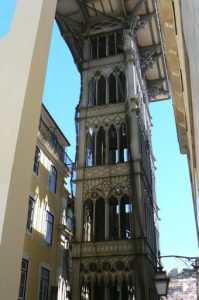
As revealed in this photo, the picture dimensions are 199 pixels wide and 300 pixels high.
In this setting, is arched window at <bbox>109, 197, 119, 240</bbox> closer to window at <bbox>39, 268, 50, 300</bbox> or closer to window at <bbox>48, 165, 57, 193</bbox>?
window at <bbox>48, 165, 57, 193</bbox>

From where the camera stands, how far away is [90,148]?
72.0 ft

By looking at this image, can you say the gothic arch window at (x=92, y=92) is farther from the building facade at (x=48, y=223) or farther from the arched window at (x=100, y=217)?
the arched window at (x=100, y=217)

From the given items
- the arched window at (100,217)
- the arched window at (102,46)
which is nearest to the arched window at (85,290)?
the arched window at (100,217)

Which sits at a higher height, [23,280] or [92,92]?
[92,92]

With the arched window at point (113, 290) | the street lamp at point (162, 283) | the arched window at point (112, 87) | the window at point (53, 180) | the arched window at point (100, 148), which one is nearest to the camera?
the street lamp at point (162, 283)

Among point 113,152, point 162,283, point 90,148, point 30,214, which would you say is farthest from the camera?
point 113,152

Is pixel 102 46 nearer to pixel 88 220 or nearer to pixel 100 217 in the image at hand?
pixel 100 217

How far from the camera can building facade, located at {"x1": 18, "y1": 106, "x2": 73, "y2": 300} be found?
17438 mm

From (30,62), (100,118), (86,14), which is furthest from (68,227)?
(30,62)

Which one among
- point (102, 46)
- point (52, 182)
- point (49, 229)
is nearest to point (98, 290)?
point (49, 229)

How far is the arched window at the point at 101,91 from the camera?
2381cm

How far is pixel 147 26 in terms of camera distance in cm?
2706

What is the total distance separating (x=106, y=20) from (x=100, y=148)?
32.9 ft

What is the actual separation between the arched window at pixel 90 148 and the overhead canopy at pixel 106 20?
6.75 metres
